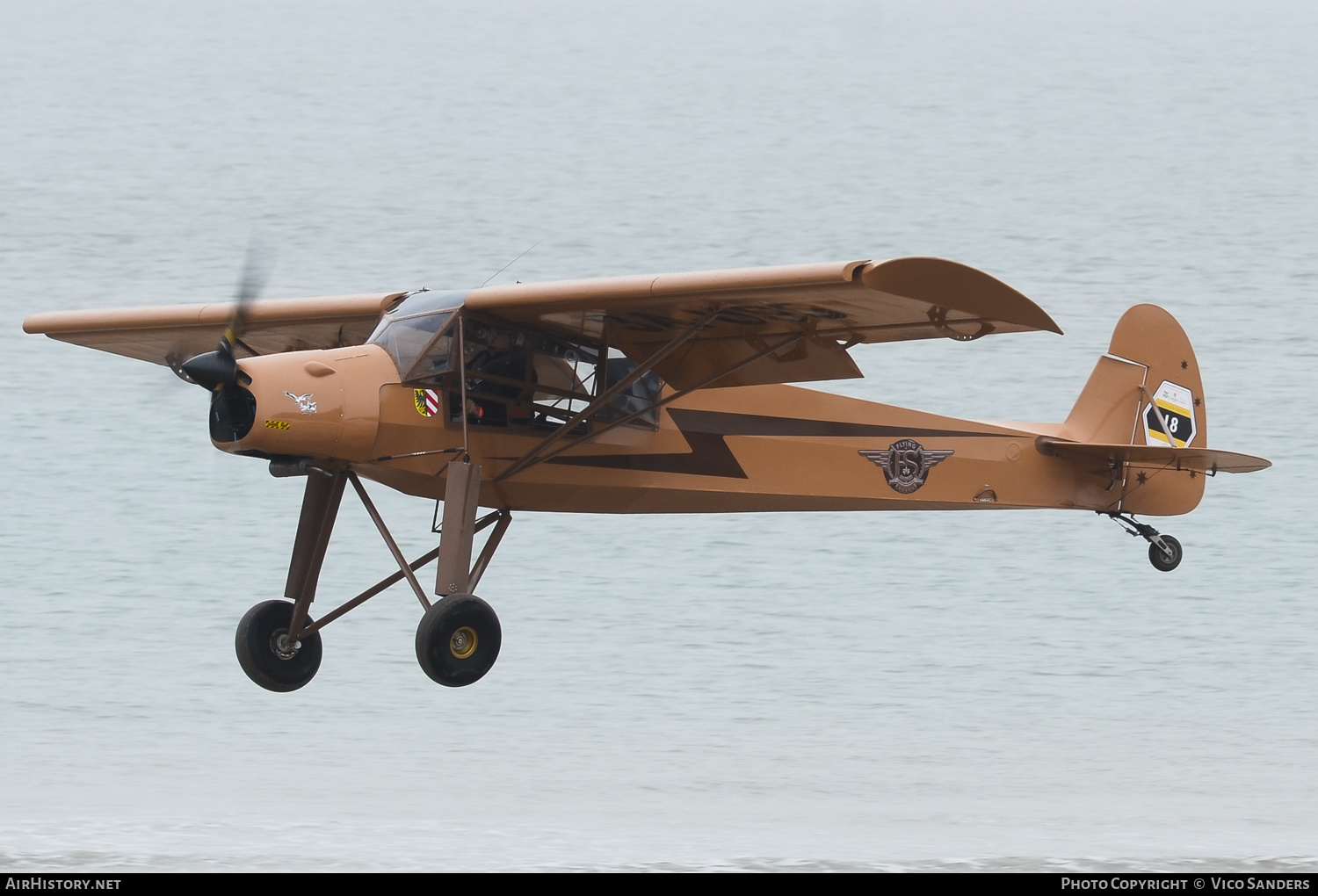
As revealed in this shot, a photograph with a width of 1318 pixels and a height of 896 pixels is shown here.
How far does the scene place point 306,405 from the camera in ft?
36.2

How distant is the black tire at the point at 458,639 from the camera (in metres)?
11.1

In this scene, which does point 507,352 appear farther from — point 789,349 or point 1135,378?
point 1135,378

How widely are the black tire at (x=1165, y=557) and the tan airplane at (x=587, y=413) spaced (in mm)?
16

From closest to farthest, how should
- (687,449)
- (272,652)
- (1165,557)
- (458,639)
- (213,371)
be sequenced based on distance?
(213,371) < (458,639) < (272,652) < (687,449) < (1165,557)

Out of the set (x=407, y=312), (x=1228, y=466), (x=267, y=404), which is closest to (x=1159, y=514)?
(x=1228, y=466)

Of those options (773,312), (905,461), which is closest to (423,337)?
(773,312)

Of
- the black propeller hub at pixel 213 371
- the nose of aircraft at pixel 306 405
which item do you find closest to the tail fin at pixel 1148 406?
the nose of aircraft at pixel 306 405

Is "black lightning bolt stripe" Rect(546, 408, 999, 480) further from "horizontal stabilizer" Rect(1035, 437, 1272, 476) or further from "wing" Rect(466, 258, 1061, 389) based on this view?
"horizontal stabilizer" Rect(1035, 437, 1272, 476)

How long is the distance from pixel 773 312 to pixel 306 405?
2959 mm

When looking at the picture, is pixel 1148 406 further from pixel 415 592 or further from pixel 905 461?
pixel 415 592

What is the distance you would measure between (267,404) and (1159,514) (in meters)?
7.74

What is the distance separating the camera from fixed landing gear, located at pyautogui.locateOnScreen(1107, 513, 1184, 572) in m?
14.5

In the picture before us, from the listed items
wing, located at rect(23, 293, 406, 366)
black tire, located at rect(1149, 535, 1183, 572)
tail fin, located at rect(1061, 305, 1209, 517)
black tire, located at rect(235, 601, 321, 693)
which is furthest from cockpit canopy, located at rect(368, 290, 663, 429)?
black tire, located at rect(1149, 535, 1183, 572)

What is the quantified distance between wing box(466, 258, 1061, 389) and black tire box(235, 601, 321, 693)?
2645 millimetres
